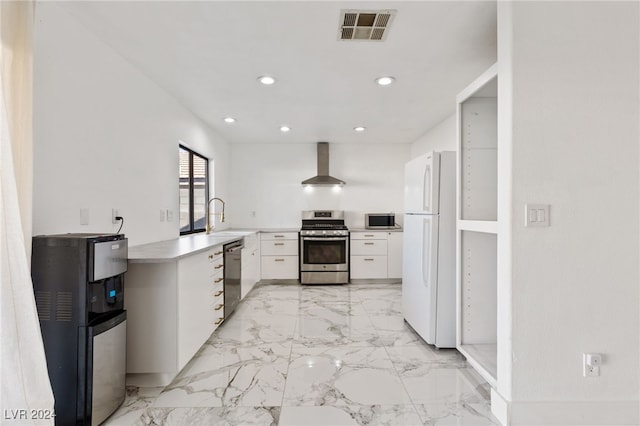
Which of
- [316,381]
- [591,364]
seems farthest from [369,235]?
[591,364]

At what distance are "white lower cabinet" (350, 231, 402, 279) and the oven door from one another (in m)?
0.23

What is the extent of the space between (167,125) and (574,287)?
354cm

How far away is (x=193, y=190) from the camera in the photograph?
4535 millimetres

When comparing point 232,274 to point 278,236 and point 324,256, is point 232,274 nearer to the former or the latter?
point 278,236

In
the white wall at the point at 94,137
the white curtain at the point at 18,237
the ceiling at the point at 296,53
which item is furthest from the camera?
the ceiling at the point at 296,53

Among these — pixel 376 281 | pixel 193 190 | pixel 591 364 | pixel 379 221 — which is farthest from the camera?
pixel 379 221

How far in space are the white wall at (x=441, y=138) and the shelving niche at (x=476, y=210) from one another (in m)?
1.43

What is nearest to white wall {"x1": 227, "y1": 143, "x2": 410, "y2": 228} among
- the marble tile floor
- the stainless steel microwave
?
the stainless steel microwave

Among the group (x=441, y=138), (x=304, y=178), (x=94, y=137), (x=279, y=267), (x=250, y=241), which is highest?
(x=441, y=138)

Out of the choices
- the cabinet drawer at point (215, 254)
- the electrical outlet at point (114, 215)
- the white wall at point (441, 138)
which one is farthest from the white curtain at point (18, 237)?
the white wall at point (441, 138)

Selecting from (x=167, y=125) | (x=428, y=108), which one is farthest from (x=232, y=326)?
(x=428, y=108)

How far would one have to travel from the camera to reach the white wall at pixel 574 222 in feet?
5.81

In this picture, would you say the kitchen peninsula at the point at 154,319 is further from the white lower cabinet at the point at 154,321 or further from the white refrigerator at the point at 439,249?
the white refrigerator at the point at 439,249

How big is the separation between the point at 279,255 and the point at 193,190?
1667 millimetres
